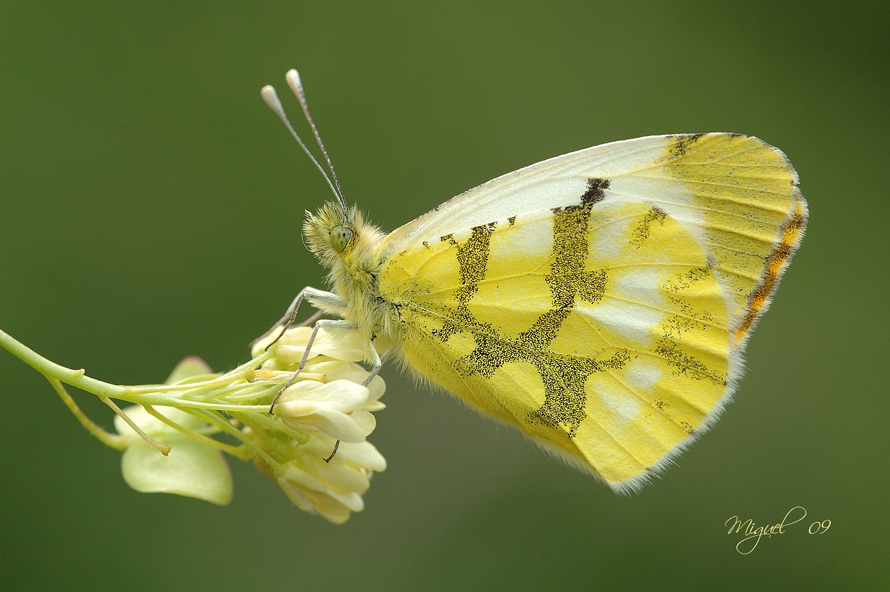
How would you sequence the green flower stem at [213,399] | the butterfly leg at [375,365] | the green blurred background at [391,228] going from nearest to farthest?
the green flower stem at [213,399] → the butterfly leg at [375,365] → the green blurred background at [391,228]

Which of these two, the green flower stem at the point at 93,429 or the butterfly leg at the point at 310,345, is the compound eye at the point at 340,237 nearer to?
the butterfly leg at the point at 310,345

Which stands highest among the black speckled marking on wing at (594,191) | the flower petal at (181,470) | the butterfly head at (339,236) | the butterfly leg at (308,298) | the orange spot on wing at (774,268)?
the butterfly head at (339,236)

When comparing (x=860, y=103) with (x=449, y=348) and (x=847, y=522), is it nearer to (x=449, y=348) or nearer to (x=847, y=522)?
(x=847, y=522)

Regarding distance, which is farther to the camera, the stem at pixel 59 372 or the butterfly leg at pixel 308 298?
the butterfly leg at pixel 308 298

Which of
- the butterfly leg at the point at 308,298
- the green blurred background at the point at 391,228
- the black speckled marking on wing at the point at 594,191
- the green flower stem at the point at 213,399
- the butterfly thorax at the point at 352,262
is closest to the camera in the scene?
the green flower stem at the point at 213,399

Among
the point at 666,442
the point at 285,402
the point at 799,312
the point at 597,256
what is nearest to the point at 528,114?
the point at 799,312

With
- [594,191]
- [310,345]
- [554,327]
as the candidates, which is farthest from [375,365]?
[594,191]

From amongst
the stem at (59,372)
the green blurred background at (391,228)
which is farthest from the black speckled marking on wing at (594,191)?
the green blurred background at (391,228)
